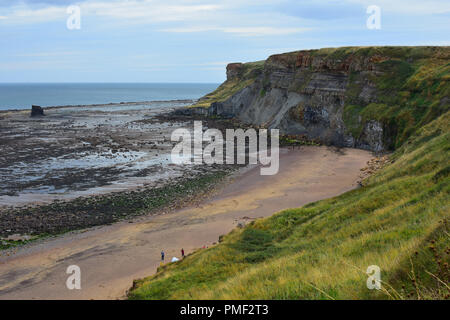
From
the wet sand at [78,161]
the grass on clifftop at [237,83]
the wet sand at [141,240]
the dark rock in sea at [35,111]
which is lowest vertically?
the wet sand at [141,240]

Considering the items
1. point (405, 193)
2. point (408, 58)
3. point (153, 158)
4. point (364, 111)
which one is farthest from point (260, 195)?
point (408, 58)

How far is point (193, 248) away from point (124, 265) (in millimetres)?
4060

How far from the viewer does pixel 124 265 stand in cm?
2006

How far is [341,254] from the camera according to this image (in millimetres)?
9641

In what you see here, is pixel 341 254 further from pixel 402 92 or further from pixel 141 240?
pixel 402 92

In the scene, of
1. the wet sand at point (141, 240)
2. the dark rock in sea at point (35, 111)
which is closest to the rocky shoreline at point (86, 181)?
the wet sand at point (141, 240)

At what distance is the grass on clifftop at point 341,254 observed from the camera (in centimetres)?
647

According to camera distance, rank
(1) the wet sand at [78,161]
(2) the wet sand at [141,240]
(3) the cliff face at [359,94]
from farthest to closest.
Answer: (3) the cliff face at [359,94] → (1) the wet sand at [78,161] → (2) the wet sand at [141,240]

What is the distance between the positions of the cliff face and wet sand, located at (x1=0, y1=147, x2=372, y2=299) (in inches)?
474

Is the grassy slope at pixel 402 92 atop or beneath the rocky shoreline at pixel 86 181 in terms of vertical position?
atop

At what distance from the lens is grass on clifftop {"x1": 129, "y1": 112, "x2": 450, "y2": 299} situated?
6473 millimetres

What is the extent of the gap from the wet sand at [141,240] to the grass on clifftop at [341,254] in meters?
4.33

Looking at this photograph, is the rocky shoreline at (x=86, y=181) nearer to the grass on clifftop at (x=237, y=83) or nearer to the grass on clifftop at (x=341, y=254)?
the grass on clifftop at (x=341, y=254)
